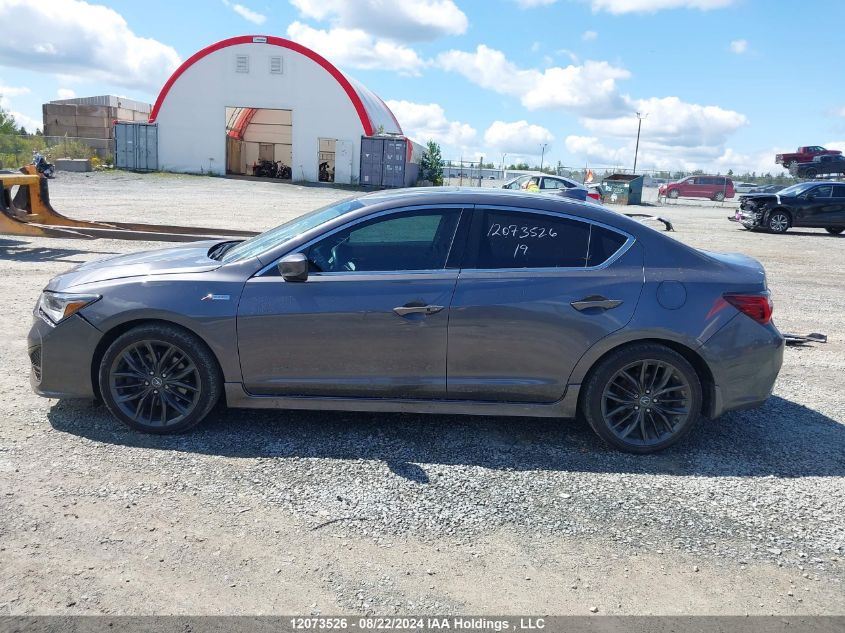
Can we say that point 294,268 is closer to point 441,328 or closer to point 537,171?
point 441,328

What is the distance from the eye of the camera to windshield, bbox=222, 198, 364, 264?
4.54 m

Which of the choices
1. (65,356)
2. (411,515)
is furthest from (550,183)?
(411,515)

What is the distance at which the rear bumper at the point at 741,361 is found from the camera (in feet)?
14.2

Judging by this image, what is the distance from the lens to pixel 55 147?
42.9 metres

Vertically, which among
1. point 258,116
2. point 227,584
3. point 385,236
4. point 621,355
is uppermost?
point 258,116

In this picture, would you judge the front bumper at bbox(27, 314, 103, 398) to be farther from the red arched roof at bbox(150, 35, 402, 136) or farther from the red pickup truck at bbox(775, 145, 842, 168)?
the red pickup truck at bbox(775, 145, 842, 168)

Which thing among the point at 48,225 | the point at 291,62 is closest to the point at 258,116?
the point at 291,62

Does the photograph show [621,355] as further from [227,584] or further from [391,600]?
[227,584]

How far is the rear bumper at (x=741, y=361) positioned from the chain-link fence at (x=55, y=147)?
43.1 metres

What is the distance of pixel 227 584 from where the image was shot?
295 cm

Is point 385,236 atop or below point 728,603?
atop

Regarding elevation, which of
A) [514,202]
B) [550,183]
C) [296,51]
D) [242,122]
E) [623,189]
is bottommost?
[514,202]

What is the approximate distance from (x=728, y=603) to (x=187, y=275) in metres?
3.47

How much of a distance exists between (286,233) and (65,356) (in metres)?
1.60
